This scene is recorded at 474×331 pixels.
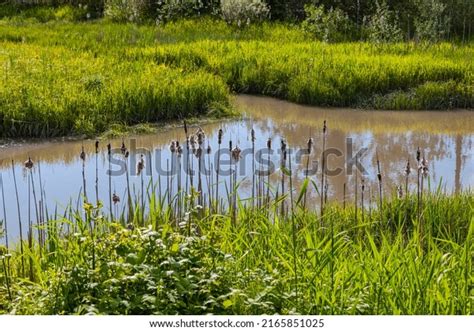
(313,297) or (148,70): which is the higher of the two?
(148,70)

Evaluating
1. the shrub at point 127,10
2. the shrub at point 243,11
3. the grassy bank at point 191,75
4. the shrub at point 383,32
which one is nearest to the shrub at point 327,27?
the grassy bank at point 191,75

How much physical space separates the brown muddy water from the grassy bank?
0.33 metres

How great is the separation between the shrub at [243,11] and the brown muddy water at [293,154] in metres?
5.15

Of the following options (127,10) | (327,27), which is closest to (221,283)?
(327,27)

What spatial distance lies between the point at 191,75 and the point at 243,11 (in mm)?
5707

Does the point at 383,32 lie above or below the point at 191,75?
above

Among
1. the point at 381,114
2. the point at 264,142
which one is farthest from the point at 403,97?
the point at 264,142

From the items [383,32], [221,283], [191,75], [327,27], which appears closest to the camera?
[221,283]

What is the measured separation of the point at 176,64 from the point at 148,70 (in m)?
1.49

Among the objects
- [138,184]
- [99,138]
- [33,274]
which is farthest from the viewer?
[99,138]

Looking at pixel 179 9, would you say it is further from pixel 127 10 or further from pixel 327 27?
pixel 327 27

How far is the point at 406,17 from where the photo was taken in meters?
17.1

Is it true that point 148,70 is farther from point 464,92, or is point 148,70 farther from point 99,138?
point 464,92

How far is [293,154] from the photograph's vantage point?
855 centimetres
